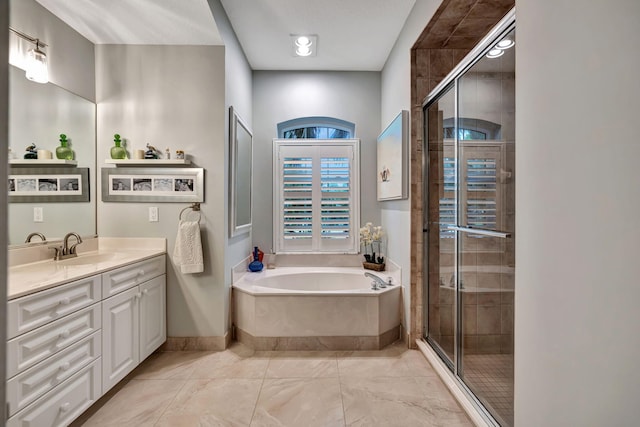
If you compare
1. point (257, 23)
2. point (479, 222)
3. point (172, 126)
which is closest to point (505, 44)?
point (479, 222)

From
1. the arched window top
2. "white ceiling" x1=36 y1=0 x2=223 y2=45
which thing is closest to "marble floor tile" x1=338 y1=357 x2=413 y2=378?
the arched window top

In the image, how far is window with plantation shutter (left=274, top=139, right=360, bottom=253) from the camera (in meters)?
3.77

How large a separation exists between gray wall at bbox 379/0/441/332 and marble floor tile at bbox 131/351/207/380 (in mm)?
1773

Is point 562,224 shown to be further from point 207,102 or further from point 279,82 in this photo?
point 279,82

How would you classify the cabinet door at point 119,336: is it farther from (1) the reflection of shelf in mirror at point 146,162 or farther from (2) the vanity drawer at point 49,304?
(1) the reflection of shelf in mirror at point 146,162

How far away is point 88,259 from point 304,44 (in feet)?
8.41

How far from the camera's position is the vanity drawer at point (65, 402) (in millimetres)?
1438

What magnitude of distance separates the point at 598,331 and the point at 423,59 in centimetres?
236

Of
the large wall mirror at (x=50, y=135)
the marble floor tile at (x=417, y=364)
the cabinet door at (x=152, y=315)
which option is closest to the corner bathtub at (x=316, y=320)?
the marble floor tile at (x=417, y=364)

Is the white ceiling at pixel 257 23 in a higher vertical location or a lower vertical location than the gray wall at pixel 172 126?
higher

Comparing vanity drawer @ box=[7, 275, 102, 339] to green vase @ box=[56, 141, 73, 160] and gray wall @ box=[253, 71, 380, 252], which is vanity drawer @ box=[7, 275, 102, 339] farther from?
gray wall @ box=[253, 71, 380, 252]

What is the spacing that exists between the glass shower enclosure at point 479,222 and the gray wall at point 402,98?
0.32 m

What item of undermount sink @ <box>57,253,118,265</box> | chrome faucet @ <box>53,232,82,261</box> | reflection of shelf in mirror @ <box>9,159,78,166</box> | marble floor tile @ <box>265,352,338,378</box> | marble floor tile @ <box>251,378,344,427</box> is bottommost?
marble floor tile @ <box>251,378,344,427</box>

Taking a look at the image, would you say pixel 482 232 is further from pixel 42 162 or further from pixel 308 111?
pixel 42 162
